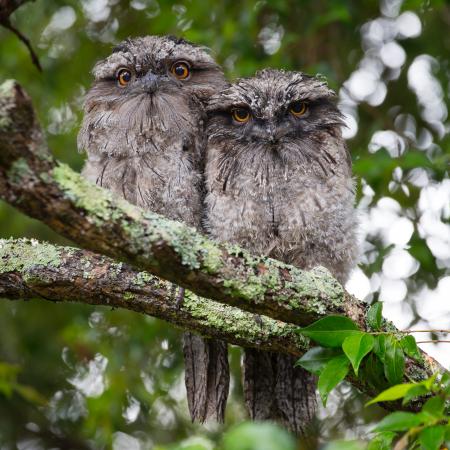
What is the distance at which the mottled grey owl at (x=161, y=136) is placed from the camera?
3.33 metres

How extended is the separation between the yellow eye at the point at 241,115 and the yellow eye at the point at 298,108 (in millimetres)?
204

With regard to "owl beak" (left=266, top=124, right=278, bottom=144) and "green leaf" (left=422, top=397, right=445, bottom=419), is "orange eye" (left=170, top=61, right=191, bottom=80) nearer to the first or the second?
"owl beak" (left=266, top=124, right=278, bottom=144)

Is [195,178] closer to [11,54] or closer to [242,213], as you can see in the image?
[242,213]

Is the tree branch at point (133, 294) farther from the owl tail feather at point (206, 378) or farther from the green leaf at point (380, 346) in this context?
the owl tail feather at point (206, 378)

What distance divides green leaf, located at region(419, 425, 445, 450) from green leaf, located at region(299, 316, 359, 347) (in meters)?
0.58

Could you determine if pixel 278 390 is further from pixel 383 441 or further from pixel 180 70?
pixel 180 70

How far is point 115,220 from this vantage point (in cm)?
201

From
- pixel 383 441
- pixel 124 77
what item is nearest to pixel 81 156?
pixel 124 77

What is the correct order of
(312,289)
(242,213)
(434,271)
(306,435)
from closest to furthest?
1. (312,289)
2. (242,213)
3. (306,435)
4. (434,271)

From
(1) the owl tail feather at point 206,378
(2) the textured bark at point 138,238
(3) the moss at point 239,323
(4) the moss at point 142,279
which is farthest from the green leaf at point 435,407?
(1) the owl tail feather at point 206,378

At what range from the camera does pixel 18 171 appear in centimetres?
182

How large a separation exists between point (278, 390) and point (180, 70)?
1613mm

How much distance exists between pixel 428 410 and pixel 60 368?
3.73 m

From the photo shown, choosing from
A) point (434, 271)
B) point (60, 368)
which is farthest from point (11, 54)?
point (434, 271)
